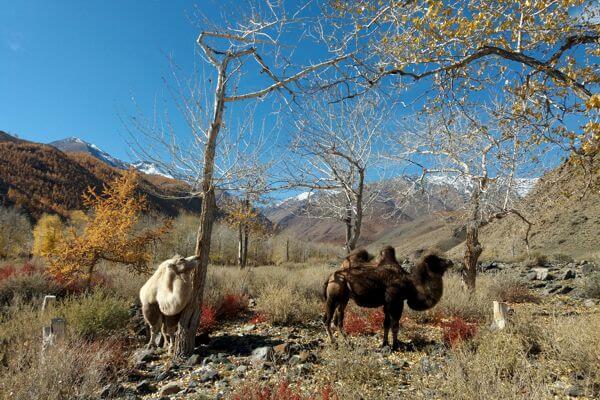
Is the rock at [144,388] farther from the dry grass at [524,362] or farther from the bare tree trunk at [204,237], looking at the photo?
the dry grass at [524,362]

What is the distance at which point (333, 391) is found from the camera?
370cm

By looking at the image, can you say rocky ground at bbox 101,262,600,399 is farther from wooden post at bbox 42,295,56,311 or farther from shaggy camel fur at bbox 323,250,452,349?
wooden post at bbox 42,295,56,311

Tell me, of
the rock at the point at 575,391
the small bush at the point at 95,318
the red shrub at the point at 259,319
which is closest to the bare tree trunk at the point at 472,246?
the red shrub at the point at 259,319

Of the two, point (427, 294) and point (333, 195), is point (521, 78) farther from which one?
point (333, 195)

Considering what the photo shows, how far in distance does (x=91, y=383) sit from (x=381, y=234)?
456 ft

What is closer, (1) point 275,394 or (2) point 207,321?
(1) point 275,394

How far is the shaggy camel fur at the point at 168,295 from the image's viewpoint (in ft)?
19.1

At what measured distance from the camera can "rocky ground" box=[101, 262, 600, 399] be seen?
4430mm

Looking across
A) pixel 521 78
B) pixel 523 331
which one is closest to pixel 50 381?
pixel 523 331

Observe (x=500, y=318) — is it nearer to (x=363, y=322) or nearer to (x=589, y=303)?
(x=363, y=322)

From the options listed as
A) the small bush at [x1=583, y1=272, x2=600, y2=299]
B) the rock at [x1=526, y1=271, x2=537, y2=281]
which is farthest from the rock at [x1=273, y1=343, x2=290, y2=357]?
the rock at [x1=526, y1=271, x2=537, y2=281]

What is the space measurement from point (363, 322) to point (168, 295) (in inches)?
151

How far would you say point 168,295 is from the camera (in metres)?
5.93

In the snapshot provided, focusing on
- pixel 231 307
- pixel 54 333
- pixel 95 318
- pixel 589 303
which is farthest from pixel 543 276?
pixel 54 333
